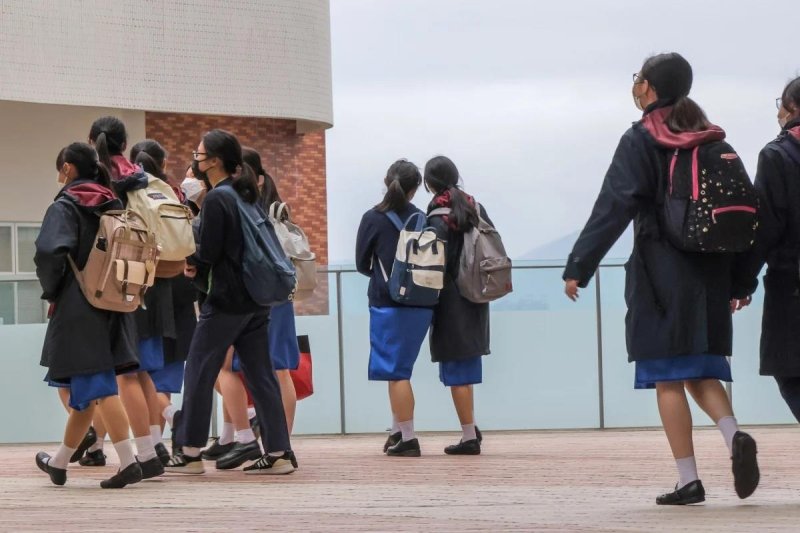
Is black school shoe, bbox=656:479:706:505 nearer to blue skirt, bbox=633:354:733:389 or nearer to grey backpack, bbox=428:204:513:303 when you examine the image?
blue skirt, bbox=633:354:733:389

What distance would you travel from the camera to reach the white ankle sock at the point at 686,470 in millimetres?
6957

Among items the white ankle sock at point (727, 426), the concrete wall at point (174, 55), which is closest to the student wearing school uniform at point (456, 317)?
the white ankle sock at point (727, 426)

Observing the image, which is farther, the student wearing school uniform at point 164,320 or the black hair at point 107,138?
the student wearing school uniform at point 164,320

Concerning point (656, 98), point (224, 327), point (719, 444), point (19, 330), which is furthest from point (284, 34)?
point (656, 98)

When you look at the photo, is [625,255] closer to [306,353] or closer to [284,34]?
[306,353]

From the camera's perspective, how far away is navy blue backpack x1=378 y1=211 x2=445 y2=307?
→ 10.8m

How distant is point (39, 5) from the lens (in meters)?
27.4

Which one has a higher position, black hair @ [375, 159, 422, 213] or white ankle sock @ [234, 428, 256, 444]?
black hair @ [375, 159, 422, 213]

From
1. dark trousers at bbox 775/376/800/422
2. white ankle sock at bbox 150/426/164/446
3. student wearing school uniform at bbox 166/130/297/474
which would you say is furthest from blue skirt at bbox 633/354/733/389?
white ankle sock at bbox 150/426/164/446

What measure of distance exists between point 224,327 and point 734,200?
3.28 meters

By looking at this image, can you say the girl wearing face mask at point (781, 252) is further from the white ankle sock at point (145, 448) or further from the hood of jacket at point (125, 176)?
the hood of jacket at point (125, 176)

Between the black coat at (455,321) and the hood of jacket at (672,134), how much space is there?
4.16m

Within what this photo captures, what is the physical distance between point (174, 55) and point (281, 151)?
3.66 meters

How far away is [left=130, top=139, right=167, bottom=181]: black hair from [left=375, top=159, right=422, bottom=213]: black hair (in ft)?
6.25
